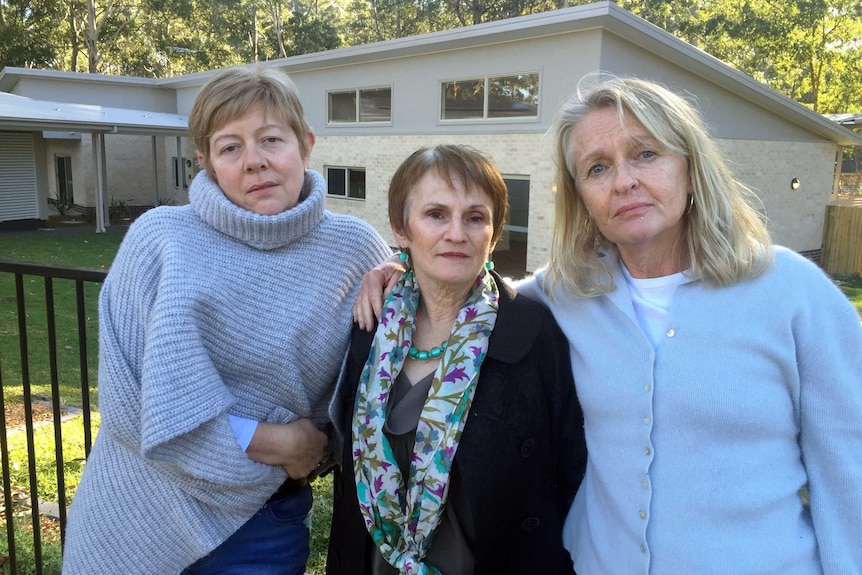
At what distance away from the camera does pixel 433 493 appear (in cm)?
196

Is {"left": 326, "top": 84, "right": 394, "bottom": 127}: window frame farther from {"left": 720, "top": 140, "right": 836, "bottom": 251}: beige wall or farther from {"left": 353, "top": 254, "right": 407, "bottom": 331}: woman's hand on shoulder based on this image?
{"left": 353, "top": 254, "right": 407, "bottom": 331}: woman's hand on shoulder

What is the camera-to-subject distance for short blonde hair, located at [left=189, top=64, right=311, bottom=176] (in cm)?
205

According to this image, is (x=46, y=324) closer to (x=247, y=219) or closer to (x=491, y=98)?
(x=247, y=219)

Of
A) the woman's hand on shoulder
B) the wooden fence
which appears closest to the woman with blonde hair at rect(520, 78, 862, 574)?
the woman's hand on shoulder

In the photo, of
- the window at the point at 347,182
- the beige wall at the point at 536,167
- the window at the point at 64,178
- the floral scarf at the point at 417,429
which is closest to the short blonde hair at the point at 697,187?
the floral scarf at the point at 417,429

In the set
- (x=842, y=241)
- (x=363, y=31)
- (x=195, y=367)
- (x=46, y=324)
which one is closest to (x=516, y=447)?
(x=195, y=367)

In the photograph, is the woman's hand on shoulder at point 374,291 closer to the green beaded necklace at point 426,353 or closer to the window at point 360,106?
the green beaded necklace at point 426,353

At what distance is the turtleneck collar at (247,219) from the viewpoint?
2053mm

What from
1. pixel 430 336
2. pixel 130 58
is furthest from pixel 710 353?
pixel 130 58

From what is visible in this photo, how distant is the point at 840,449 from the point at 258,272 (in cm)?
171

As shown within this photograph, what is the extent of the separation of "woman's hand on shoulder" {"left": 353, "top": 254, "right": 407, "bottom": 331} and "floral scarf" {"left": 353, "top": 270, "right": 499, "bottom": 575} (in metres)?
0.04

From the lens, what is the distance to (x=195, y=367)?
1870mm

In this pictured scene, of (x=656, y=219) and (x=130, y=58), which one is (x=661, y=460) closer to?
(x=656, y=219)

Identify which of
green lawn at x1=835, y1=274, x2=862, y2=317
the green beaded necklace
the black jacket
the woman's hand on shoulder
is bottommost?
green lawn at x1=835, y1=274, x2=862, y2=317
